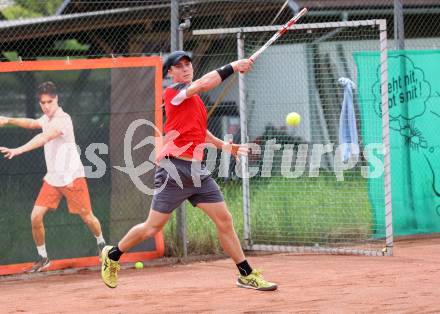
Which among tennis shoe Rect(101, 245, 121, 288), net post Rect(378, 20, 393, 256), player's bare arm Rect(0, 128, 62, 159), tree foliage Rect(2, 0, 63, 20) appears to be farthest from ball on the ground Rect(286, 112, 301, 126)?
tree foliage Rect(2, 0, 63, 20)

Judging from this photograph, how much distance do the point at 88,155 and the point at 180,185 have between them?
265 cm

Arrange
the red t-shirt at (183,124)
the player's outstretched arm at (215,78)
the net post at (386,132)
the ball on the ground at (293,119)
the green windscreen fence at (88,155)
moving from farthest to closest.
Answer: the ball on the ground at (293,119)
the net post at (386,132)
the green windscreen fence at (88,155)
the red t-shirt at (183,124)
the player's outstretched arm at (215,78)

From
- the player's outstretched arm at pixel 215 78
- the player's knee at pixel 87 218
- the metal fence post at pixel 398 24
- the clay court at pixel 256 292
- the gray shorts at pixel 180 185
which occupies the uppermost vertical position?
the metal fence post at pixel 398 24

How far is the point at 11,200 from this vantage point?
9742mm

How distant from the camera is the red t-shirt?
7617mm

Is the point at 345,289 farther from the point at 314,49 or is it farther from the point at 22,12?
the point at 22,12

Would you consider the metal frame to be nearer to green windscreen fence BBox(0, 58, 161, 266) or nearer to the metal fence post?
green windscreen fence BBox(0, 58, 161, 266)

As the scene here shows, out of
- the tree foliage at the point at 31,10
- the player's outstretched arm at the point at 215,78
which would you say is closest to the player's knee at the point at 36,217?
the player's outstretched arm at the point at 215,78

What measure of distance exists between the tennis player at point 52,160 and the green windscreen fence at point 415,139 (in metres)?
4.31

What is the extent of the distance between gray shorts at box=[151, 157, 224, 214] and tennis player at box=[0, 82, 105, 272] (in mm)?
2426

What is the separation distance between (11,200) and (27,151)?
56 centimetres

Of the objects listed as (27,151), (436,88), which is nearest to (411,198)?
(436,88)

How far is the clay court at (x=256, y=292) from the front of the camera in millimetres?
7402

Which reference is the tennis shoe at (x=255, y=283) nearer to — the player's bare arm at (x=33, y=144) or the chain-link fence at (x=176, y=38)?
the chain-link fence at (x=176, y=38)
